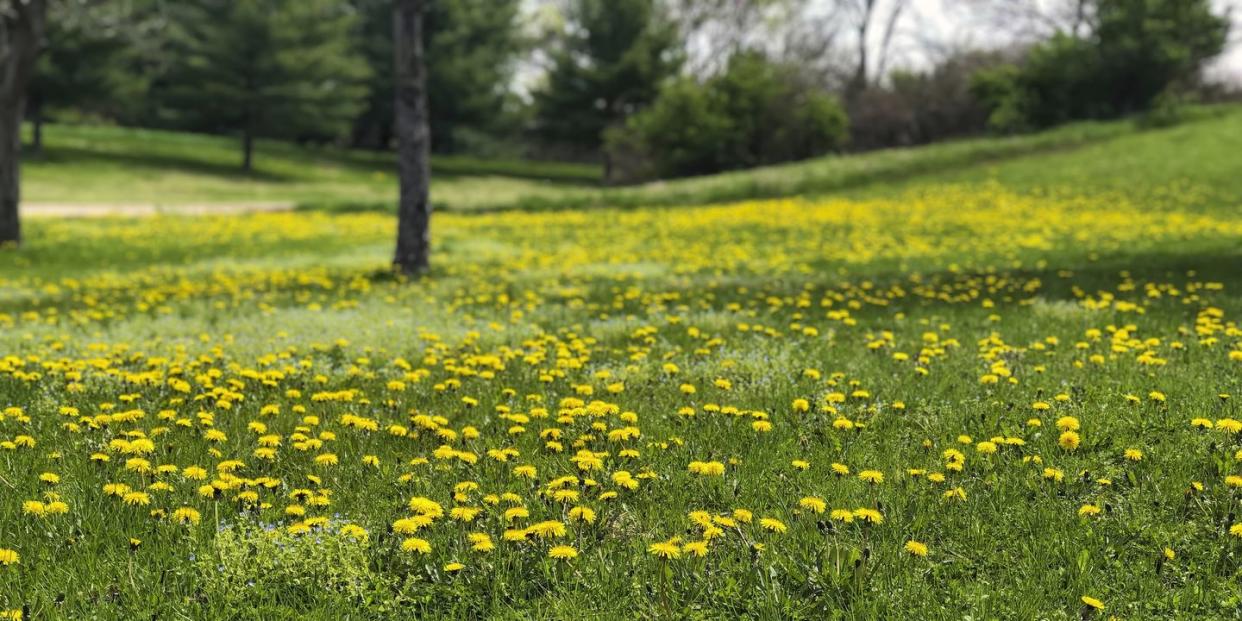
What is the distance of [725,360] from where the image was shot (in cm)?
557

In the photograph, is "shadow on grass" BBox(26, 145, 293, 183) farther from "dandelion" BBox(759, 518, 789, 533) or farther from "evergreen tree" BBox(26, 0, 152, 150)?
"dandelion" BBox(759, 518, 789, 533)

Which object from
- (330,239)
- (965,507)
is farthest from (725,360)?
(330,239)

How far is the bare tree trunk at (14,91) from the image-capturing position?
50.7 feet

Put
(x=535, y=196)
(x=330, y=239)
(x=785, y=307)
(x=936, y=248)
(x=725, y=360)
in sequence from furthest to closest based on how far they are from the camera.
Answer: (x=535, y=196), (x=330, y=239), (x=936, y=248), (x=785, y=307), (x=725, y=360)

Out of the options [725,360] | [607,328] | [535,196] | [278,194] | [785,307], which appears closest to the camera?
[725,360]

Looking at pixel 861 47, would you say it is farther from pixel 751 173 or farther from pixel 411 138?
pixel 411 138

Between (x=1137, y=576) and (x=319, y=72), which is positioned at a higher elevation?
(x=319, y=72)

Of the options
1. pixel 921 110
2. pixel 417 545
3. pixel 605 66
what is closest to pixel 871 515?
pixel 417 545

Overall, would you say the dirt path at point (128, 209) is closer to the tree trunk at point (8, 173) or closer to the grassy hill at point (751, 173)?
the grassy hill at point (751, 173)

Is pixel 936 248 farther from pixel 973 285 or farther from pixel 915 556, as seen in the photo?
pixel 915 556

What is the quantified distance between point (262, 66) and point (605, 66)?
18650 mm

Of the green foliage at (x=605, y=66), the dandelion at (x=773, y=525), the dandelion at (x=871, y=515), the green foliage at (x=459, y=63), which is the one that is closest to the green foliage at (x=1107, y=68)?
the green foliage at (x=605, y=66)

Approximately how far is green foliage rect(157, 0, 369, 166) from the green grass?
7.54 ft

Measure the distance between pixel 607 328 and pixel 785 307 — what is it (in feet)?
6.94
